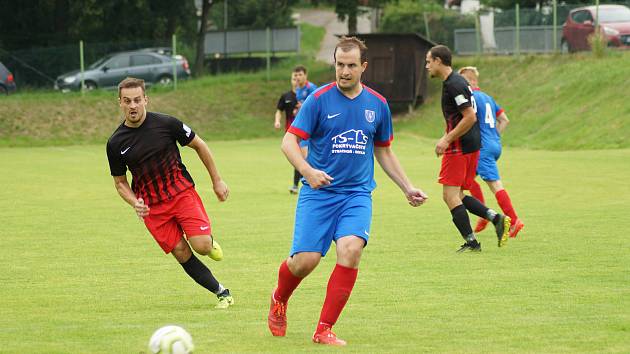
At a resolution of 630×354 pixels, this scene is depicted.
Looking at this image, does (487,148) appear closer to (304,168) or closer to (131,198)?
(131,198)

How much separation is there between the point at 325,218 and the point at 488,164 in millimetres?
6837

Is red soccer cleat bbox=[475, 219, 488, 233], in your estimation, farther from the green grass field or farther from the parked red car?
the parked red car

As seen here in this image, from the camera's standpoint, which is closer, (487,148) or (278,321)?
(278,321)

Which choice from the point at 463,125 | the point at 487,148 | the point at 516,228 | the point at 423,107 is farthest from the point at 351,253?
the point at 423,107

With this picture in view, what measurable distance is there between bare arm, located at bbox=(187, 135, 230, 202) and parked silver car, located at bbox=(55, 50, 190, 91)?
3118 centimetres

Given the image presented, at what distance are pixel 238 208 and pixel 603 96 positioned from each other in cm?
1657

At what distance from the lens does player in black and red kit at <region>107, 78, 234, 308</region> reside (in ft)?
28.7

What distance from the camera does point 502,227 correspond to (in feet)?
40.1

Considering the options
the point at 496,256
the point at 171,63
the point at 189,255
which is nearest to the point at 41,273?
the point at 189,255

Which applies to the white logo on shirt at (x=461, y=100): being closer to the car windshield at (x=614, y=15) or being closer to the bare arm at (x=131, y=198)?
the bare arm at (x=131, y=198)

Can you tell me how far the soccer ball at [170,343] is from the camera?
613cm

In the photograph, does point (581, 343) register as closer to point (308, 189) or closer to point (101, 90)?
point (308, 189)

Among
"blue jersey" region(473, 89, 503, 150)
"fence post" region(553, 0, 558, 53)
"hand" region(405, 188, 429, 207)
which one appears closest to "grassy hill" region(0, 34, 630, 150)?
"fence post" region(553, 0, 558, 53)

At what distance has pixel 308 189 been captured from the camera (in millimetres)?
7516
